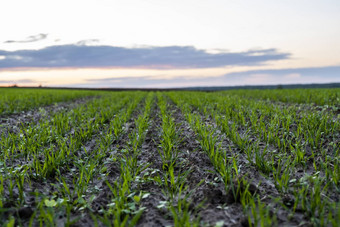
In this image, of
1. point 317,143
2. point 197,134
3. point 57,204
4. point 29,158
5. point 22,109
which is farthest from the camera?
point 22,109

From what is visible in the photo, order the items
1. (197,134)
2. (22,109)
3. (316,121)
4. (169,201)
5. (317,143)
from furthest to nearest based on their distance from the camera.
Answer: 1. (22,109)
2. (316,121)
3. (197,134)
4. (317,143)
5. (169,201)

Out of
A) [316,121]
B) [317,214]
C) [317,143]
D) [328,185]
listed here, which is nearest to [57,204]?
[317,214]

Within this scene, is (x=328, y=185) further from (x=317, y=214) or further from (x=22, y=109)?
(x=22, y=109)

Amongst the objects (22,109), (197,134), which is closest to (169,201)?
(197,134)

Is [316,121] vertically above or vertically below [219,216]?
above

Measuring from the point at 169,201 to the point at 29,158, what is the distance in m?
2.71

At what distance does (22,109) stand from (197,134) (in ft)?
30.7

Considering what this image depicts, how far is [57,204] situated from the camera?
2.73 metres

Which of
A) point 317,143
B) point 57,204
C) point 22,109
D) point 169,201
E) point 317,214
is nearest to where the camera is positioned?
point 317,214

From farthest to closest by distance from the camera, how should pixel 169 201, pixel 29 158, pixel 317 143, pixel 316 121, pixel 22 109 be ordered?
pixel 22 109
pixel 316 121
pixel 317 143
pixel 29 158
pixel 169 201

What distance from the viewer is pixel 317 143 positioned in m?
4.73

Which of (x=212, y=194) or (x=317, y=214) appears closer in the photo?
(x=317, y=214)

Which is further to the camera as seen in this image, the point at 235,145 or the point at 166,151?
the point at 235,145

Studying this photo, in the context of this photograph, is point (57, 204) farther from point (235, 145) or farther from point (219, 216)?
point (235, 145)
